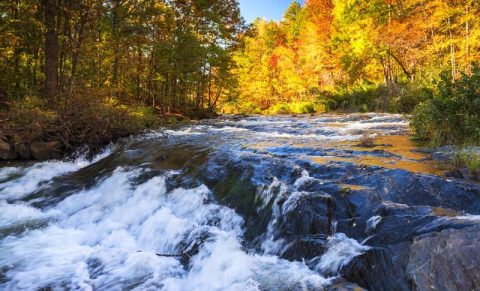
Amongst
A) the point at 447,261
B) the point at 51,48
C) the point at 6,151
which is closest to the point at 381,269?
the point at 447,261

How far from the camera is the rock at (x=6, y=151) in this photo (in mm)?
10305

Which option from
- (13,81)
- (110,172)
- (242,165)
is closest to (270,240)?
(242,165)

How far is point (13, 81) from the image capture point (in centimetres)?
1512

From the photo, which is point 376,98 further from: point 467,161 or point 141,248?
point 141,248

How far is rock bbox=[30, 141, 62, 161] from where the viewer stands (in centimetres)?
1057

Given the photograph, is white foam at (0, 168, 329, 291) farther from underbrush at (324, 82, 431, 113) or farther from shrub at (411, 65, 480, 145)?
underbrush at (324, 82, 431, 113)

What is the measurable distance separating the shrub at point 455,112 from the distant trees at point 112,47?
419 inches

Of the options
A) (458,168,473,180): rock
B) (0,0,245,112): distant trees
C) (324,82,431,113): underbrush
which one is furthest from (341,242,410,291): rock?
(324,82,431,113): underbrush

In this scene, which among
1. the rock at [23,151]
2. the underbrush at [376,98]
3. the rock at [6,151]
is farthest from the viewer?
the underbrush at [376,98]

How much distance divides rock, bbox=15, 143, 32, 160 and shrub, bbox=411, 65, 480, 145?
10842mm

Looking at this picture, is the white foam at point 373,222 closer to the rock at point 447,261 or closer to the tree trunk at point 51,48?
the rock at point 447,261

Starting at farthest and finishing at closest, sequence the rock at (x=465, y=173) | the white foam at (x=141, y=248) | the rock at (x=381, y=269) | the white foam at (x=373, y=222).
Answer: the rock at (x=465, y=173), the white foam at (x=141, y=248), the white foam at (x=373, y=222), the rock at (x=381, y=269)

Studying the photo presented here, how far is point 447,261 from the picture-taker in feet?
10.2

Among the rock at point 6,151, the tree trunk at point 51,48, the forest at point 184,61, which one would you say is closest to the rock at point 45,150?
the forest at point 184,61
